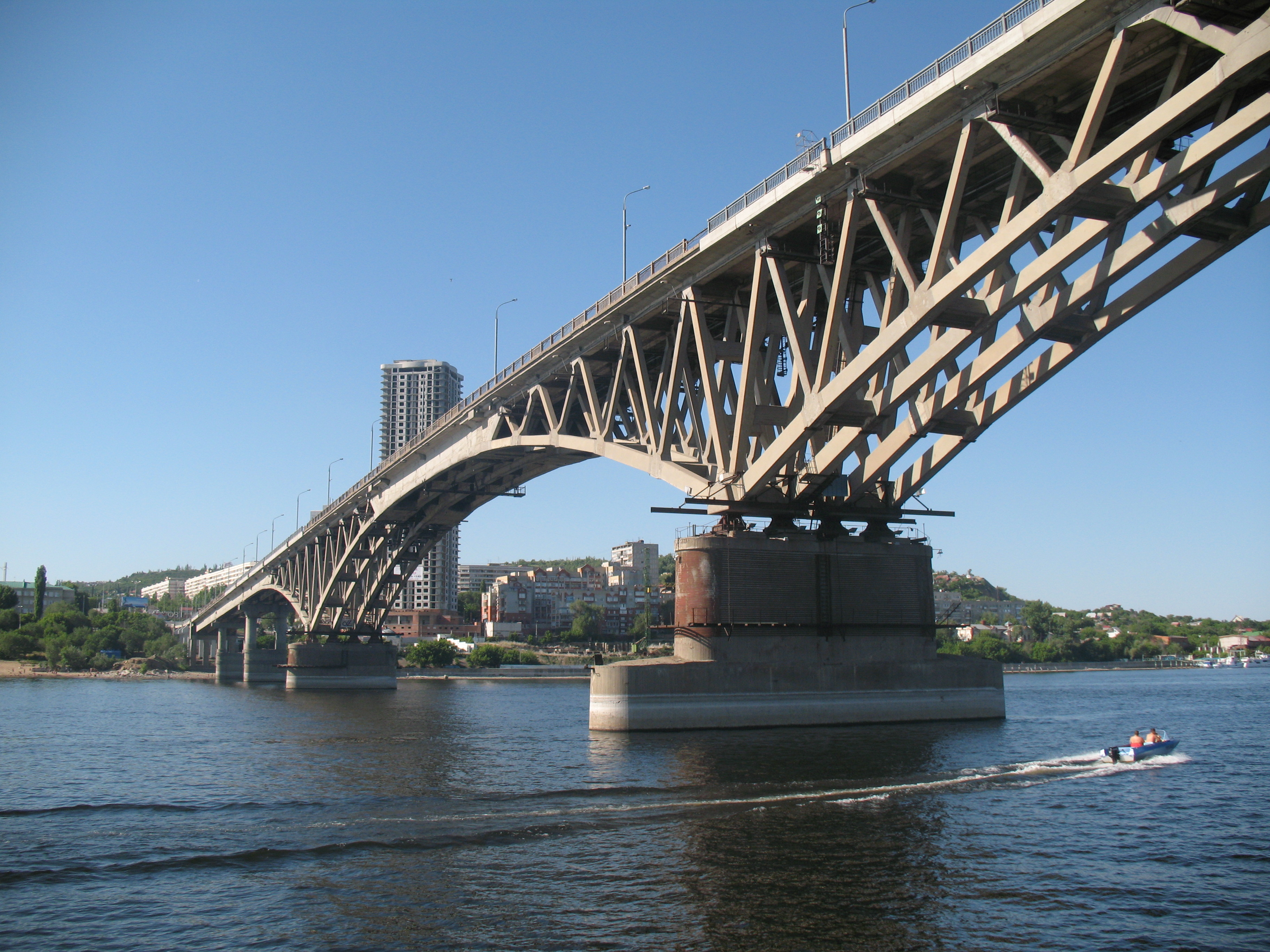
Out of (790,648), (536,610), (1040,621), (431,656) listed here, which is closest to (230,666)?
(431,656)

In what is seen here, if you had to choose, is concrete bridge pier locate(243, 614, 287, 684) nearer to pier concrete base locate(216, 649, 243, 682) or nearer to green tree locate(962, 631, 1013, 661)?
pier concrete base locate(216, 649, 243, 682)

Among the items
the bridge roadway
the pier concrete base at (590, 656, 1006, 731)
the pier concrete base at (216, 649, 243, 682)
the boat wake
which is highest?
the bridge roadway

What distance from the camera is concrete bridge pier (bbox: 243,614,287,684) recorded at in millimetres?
116625

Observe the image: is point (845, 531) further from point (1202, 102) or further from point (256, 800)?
point (256, 800)

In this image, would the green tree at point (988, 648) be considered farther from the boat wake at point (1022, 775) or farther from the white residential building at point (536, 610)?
the boat wake at point (1022, 775)

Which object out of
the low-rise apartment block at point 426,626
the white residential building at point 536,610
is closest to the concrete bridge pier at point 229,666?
the low-rise apartment block at point 426,626

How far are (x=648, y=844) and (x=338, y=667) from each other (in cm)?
7795

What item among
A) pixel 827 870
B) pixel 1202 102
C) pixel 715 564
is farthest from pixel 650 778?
pixel 1202 102

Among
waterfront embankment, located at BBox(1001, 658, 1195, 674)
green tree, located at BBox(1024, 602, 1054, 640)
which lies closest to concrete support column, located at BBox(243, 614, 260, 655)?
waterfront embankment, located at BBox(1001, 658, 1195, 674)

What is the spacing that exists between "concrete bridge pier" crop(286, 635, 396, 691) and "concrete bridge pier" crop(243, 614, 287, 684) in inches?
1057

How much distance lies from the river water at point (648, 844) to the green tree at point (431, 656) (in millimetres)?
94464

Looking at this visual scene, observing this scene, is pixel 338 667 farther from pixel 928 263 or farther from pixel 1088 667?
pixel 1088 667

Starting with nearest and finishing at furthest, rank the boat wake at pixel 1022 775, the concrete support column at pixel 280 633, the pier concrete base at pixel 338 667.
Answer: the boat wake at pixel 1022 775 → the pier concrete base at pixel 338 667 → the concrete support column at pixel 280 633

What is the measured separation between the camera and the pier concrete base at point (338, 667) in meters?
90.1
